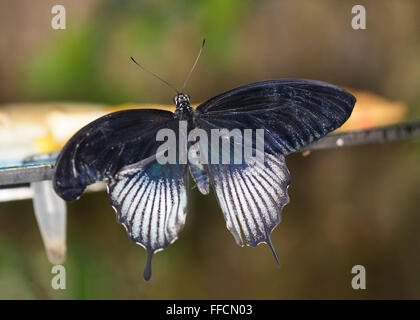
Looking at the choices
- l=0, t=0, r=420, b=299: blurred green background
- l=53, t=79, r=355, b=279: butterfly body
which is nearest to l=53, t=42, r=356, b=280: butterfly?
l=53, t=79, r=355, b=279: butterfly body

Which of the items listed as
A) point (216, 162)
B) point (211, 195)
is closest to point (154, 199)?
point (216, 162)

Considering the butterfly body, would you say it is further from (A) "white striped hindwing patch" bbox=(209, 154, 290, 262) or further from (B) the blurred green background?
(B) the blurred green background

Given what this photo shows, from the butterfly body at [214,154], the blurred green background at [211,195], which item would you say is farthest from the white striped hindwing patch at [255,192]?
the blurred green background at [211,195]

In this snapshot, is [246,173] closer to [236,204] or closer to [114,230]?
[236,204]

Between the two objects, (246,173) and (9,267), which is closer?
(246,173)

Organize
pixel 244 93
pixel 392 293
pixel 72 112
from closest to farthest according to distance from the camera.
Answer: pixel 244 93 → pixel 72 112 → pixel 392 293

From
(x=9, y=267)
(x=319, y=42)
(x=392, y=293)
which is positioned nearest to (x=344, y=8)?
(x=319, y=42)

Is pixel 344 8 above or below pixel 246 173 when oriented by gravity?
above

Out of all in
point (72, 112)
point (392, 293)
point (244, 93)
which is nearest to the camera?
point (244, 93)

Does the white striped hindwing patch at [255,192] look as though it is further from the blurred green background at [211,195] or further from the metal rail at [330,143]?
the blurred green background at [211,195]

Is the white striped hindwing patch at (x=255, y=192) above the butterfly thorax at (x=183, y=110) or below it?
below
